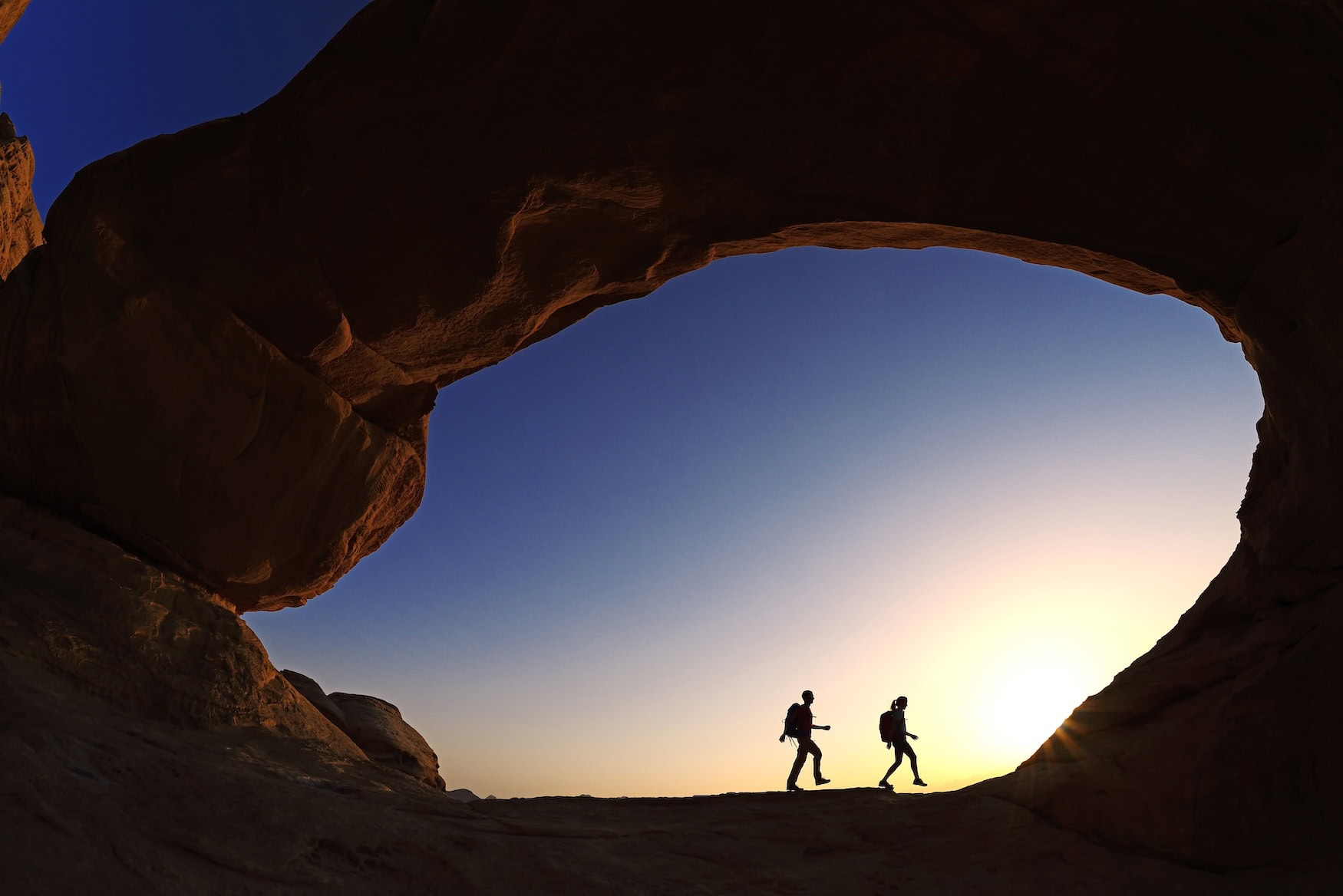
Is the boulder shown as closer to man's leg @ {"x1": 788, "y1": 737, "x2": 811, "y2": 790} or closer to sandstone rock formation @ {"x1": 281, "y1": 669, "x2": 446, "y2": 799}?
sandstone rock formation @ {"x1": 281, "y1": 669, "x2": 446, "y2": 799}

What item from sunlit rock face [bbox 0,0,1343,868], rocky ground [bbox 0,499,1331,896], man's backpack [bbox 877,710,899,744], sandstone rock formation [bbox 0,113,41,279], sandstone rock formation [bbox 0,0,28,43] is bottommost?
rocky ground [bbox 0,499,1331,896]

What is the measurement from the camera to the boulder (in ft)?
52.2

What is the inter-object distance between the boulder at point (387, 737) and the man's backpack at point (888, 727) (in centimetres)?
846

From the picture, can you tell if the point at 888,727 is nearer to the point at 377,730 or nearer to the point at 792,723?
the point at 792,723

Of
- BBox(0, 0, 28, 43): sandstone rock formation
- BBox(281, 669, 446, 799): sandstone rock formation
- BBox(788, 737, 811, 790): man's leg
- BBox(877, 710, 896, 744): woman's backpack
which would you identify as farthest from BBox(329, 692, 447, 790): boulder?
BBox(0, 0, 28, 43): sandstone rock formation

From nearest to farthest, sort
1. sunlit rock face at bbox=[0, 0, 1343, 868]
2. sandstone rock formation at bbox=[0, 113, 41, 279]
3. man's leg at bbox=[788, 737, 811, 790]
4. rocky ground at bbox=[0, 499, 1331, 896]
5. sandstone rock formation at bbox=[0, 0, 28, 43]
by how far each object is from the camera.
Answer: rocky ground at bbox=[0, 499, 1331, 896] → sunlit rock face at bbox=[0, 0, 1343, 868] → man's leg at bbox=[788, 737, 811, 790] → sandstone rock formation at bbox=[0, 0, 28, 43] → sandstone rock formation at bbox=[0, 113, 41, 279]

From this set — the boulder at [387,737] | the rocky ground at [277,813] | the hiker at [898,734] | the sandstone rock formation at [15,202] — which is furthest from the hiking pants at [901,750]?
the sandstone rock formation at [15,202]

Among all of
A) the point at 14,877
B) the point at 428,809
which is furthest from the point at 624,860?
the point at 14,877

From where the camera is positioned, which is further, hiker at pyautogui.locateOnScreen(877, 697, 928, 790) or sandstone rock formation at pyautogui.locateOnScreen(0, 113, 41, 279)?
sandstone rock formation at pyautogui.locateOnScreen(0, 113, 41, 279)

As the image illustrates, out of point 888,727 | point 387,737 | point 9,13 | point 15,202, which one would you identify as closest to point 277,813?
point 387,737

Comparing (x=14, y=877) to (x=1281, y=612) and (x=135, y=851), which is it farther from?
(x=1281, y=612)

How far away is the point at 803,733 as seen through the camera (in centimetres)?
1501

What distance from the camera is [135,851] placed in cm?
560

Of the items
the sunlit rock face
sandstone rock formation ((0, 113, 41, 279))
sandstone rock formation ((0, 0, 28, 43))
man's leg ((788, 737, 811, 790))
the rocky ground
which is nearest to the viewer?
the rocky ground
